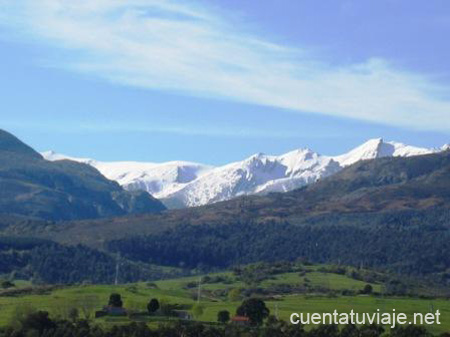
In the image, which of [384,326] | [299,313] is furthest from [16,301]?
[384,326]

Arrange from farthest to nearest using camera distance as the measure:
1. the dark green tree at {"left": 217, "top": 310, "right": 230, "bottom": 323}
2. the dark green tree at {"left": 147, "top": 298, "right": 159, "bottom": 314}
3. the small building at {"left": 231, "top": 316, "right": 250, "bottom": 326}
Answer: the dark green tree at {"left": 147, "top": 298, "right": 159, "bottom": 314} < the dark green tree at {"left": 217, "top": 310, "right": 230, "bottom": 323} < the small building at {"left": 231, "top": 316, "right": 250, "bottom": 326}

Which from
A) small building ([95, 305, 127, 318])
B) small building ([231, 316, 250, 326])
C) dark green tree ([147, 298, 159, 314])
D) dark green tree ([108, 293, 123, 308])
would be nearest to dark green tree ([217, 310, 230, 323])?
small building ([231, 316, 250, 326])

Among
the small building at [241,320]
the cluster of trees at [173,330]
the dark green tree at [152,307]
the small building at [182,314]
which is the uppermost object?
the dark green tree at [152,307]

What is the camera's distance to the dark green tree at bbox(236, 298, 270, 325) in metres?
174

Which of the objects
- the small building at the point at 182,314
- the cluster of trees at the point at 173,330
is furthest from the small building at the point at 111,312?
the cluster of trees at the point at 173,330

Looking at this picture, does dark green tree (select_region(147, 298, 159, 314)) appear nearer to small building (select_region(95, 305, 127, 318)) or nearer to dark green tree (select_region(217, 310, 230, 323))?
small building (select_region(95, 305, 127, 318))

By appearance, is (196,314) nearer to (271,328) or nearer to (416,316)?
(271,328)

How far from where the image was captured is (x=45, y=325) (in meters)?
159

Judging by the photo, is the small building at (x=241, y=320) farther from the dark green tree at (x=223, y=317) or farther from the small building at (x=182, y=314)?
the small building at (x=182, y=314)

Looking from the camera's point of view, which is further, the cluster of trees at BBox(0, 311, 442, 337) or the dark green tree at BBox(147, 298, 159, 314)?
the dark green tree at BBox(147, 298, 159, 314)

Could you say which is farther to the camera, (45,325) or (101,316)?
(101,316)

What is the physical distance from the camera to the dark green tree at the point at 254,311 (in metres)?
174

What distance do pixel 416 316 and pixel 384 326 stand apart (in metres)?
15.8

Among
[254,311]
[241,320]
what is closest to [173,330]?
[241,320]
